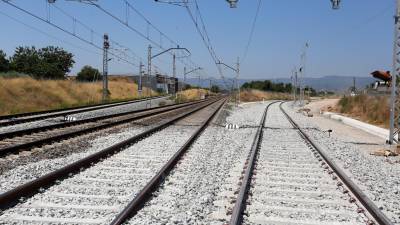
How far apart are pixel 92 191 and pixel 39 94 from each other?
45.5 m

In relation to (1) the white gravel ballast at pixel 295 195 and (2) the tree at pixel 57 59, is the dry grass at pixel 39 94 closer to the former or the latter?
(1) the white gravel ballast at pixel 295 195

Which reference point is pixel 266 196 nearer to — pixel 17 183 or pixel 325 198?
pixel 325 198

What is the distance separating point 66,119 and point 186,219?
1977 cm

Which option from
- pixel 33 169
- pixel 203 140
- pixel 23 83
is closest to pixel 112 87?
pixel 23 83

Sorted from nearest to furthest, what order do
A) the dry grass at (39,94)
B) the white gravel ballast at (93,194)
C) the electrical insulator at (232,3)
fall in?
the white gravel ballast at (93,194) → the electrical insulator at (232,3) → the dry grass at (39,94)

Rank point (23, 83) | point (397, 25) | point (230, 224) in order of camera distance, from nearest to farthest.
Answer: point (230, 224) < point (397, 25) < point (23, 83)

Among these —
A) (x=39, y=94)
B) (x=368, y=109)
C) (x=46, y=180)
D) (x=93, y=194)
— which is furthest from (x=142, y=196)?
(x=39, y=94)

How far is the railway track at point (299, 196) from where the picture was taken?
24.5 feet

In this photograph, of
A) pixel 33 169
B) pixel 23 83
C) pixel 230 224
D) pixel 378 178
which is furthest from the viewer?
pixel 23 83

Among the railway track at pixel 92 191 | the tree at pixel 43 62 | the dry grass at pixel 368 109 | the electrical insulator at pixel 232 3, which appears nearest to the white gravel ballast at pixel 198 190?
the railway track at pixel 92 191

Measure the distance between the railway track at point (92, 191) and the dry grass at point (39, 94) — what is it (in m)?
24.7

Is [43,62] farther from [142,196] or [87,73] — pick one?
[142,196]

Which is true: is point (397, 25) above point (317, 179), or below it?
above

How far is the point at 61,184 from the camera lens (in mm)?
9227
